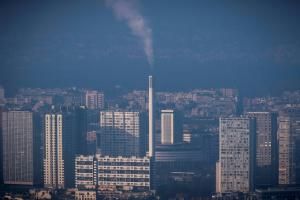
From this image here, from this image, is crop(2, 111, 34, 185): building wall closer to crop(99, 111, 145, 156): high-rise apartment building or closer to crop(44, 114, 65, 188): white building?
crop(44, 114, 65, 188): white building

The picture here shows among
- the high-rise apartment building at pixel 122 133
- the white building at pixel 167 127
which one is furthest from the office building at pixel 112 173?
the white building at pixel 167 127

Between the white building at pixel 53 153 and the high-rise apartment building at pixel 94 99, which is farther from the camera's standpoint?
the high-rise apartment building at pixel 94 99

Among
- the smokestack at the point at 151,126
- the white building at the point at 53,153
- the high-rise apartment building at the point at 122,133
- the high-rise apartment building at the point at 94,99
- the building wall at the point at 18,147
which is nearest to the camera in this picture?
the white building at the point at 53,153

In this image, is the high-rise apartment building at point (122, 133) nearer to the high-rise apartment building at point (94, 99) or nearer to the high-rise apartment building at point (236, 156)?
the high-rise apartment building at point (94, 99)

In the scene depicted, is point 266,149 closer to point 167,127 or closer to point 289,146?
point 289,146

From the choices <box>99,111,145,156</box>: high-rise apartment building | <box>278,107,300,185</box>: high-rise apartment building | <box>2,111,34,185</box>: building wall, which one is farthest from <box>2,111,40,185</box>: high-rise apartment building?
<box>278,107,300,185</box>: high-rise apartment building

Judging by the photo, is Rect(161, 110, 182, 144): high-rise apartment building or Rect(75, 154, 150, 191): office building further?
Rect(161, 110, 182, 144): high-rise apartment building

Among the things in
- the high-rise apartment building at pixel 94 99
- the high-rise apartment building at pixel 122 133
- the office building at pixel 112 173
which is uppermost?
the high-rise apartment building at pixel 94 99
